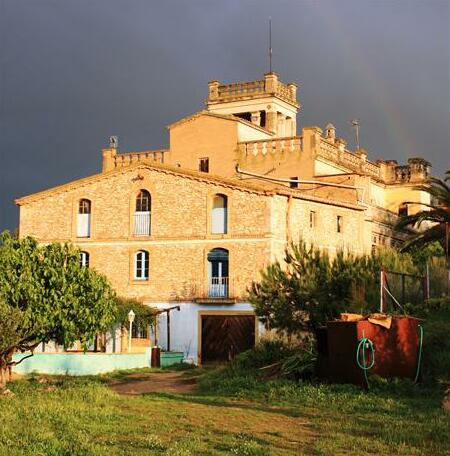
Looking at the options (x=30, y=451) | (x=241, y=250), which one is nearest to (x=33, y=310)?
(x=30, y=451)

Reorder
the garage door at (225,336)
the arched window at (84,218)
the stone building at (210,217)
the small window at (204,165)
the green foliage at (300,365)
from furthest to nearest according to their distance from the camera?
the small window at (204,165), the arched window at (84,218), the stone building at (210,217), the garage door at (225,336), the green foliage at (300,365)

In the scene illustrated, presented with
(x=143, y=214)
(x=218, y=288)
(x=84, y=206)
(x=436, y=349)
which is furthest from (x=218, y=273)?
(x=436, y=349)

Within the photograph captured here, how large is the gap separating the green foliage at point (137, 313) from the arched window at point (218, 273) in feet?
9.93

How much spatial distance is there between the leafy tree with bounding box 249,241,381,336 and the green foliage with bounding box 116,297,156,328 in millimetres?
12766

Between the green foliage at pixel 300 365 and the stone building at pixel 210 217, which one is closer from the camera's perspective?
the green foliage at pixel 300 365

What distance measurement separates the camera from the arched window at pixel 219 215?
1532 inches

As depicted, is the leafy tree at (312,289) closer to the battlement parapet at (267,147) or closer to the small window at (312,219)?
the small window at (312,219)

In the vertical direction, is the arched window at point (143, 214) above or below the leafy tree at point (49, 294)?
above

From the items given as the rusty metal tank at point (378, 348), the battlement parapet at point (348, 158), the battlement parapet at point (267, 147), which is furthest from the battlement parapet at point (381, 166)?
the rusty metal tank at point (378, 348)

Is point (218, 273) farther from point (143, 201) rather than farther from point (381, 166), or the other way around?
point (381, 166)

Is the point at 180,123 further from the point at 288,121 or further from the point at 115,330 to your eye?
the point at 115,330

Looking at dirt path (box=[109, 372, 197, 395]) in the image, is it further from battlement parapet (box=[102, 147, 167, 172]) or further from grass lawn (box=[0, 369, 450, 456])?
battlement parapet (box=[102, 147, 167, 172])

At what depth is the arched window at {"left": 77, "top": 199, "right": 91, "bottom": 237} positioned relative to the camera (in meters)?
42.0

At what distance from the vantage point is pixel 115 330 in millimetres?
39281
